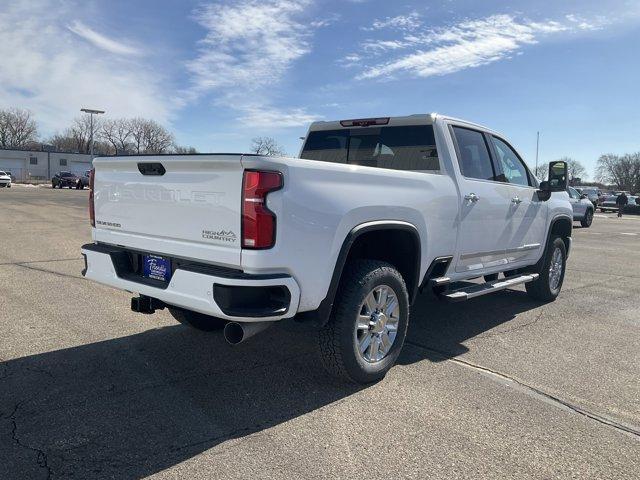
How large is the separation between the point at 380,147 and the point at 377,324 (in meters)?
2.07

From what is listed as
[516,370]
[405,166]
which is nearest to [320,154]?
[405,166]

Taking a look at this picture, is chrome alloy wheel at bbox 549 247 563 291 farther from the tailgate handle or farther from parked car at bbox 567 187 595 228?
parked car at bbox 567 187 595 228

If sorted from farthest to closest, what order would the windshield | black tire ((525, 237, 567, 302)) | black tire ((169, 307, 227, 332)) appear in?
1. black tire ((525, 237, 567, 302))
2. the windshield
3. black tire ((169, 307, 227, 332))

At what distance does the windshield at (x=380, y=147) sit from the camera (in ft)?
16.1

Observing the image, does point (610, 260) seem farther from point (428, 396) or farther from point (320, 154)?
point (428, 396)

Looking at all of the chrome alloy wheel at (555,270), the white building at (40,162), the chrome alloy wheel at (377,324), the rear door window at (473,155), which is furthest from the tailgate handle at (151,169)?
the white building at (40,162)

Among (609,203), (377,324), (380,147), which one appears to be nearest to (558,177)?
(380,147)

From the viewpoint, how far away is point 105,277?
3.98 m

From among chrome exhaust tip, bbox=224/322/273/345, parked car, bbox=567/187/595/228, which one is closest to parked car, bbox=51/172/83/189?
parked car, bbox=567/187/595/228

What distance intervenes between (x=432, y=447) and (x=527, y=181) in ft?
13.7

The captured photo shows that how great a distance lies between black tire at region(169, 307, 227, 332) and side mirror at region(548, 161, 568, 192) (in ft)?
13.7

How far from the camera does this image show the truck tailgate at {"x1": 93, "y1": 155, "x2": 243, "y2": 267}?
10.3 feet

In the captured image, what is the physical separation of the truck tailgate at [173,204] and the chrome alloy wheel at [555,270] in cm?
507

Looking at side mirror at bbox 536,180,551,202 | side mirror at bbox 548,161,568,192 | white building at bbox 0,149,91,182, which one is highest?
white building at bbox 0,149,91,182
